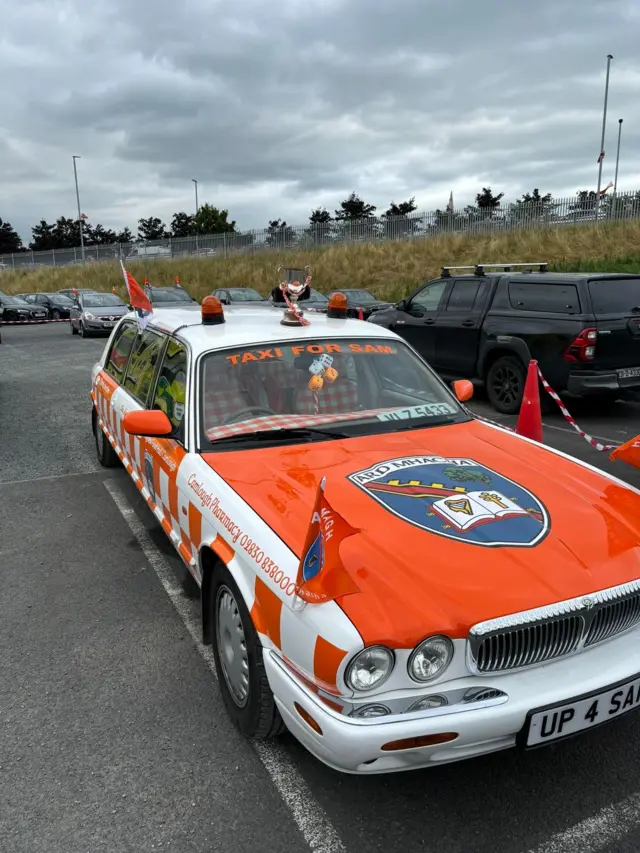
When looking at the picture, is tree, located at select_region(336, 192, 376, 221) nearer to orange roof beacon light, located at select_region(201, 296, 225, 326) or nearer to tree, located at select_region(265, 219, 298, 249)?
tree, located at select_region(265, 219, 298, 249)

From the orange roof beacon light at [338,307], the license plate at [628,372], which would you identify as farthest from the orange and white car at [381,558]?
the license plate at [628,372]

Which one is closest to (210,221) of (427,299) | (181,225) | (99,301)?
(181,225)

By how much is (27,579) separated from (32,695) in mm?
1350

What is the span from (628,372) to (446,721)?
288 inches

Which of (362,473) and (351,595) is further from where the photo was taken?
(362,473)

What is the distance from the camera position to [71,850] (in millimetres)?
2254

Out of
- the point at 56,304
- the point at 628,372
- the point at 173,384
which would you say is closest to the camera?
the point at 173,384

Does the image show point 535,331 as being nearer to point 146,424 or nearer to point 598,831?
point 146,424

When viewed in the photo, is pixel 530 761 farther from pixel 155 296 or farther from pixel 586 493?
pixel 155 296

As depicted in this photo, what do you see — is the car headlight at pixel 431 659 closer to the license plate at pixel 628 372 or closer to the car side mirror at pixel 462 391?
the car side mirror at pixel 462 391

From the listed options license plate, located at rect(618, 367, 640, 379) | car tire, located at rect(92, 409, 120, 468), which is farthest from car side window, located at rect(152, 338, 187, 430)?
license plate, located at rect(618, 367, 640, 379)

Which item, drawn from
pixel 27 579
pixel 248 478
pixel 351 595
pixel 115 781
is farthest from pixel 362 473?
pixel 27 579

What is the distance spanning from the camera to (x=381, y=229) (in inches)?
1352

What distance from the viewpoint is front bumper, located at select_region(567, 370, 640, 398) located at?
8.13m
